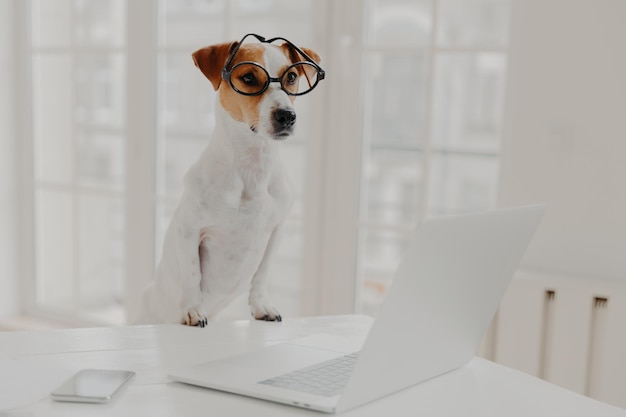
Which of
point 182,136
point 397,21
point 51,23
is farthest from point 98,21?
point 397,21

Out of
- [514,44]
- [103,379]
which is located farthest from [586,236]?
[103,379]

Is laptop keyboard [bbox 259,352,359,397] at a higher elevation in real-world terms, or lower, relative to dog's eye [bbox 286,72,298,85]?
lower

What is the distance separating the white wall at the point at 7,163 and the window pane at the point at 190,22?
81 centimetres

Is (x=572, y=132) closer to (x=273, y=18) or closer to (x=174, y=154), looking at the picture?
(x=273, y=18)

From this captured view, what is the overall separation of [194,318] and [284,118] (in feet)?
1.26

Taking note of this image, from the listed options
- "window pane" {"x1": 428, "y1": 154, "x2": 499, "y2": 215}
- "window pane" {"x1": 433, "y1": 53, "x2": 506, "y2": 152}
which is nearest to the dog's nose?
"window pane" {"x1": 433, "y1": 53, "x2": 506, "y2": 152}

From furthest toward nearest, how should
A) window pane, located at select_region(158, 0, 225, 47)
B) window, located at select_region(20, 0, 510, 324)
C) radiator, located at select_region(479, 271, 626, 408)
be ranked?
window pane, located at select_region(158, 0, 225, 47) → window, located at select_region(20, 0, 510, 324) → radiator, located at select_region(479, 271, 626, 408)

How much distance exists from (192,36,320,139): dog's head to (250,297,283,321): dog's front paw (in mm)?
342

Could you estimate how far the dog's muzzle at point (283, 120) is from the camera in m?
1.23

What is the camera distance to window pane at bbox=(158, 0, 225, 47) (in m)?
2.81

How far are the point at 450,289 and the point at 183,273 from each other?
1.78 feet

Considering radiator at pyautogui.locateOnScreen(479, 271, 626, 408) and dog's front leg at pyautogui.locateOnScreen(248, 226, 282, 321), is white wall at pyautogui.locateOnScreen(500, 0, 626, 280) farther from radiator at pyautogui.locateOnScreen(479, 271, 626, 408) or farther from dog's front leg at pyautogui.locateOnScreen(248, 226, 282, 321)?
dog's front leg at pyautogui.locateOnScreen(248, 226, 282, 321)

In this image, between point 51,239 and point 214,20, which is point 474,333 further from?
point 51,239

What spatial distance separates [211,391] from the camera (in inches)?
38.4
